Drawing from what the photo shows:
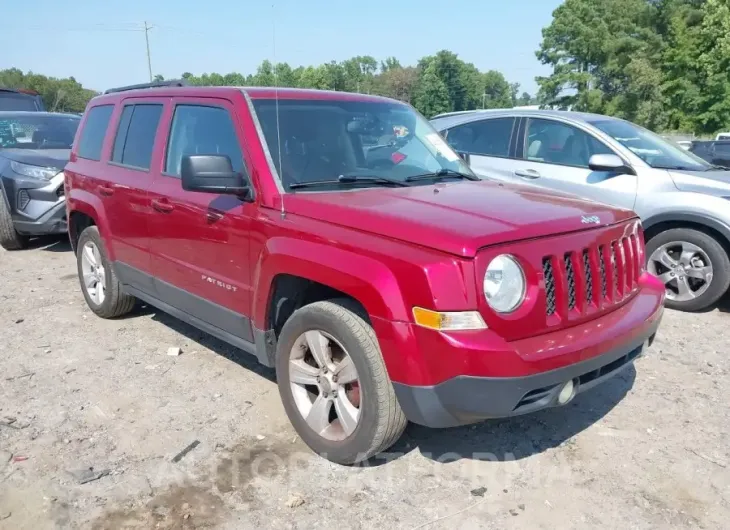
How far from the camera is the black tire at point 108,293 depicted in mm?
5109

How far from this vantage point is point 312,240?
306 centimetres

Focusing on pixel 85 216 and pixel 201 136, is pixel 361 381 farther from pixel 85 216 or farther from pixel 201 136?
pixel 85 216

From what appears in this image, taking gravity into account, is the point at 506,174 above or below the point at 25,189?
above

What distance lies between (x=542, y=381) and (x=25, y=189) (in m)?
7.34

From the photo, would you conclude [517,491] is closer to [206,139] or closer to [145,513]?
[145,513]

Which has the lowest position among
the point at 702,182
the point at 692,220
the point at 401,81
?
the point at 692,220

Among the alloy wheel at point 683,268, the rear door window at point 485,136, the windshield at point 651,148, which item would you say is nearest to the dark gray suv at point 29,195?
the rear door window at point 485,136

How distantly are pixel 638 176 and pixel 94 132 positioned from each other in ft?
15.8

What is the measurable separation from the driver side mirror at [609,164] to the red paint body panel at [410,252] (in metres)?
2.34

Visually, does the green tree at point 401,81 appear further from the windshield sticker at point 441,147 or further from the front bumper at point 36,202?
the windshield sticker at point 441,147

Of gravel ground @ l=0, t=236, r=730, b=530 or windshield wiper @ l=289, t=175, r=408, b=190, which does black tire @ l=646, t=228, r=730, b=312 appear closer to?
gravel ground @ l=0, t=236, r=730, b=530

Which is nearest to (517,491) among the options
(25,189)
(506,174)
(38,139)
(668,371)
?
(668,371)

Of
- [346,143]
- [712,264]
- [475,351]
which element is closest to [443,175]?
[346,143]

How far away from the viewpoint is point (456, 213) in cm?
295
